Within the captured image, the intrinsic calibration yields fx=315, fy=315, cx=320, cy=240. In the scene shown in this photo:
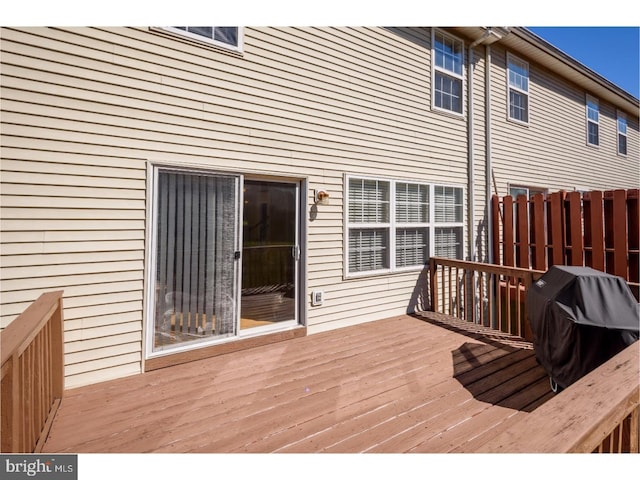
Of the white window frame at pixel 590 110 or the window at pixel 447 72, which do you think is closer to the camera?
the window at pixel 447 72

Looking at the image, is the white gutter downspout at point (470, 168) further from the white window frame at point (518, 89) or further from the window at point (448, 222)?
the white window frame at point (518, 89)

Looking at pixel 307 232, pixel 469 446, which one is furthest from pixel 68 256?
pixel 469 446

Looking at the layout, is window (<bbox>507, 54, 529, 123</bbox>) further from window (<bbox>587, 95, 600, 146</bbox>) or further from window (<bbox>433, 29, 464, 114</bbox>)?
window (<bbox>587, 95, 600, 146</bbox>)

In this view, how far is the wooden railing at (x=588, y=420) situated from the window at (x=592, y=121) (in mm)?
9591

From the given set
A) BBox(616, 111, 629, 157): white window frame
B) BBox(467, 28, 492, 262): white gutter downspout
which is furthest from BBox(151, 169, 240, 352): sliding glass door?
BBox(616, 111, 629, 157): white window frame

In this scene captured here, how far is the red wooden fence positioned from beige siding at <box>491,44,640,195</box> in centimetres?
91

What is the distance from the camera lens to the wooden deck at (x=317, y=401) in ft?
6.84

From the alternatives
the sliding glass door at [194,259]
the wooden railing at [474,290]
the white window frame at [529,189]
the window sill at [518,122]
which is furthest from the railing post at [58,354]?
the window sill at [518,122]

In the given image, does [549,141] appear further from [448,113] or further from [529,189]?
[448,113]

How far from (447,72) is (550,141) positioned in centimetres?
359

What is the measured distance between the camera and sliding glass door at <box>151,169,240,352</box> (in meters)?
3.19

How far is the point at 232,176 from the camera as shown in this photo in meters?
3.55

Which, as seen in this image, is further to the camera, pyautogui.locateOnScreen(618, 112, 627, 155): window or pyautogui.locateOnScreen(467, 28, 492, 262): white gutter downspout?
pyautogui.locateOnScreen(618, 112, 627, 155): window

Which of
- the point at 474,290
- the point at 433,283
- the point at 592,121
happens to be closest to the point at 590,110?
the point at 592,121
